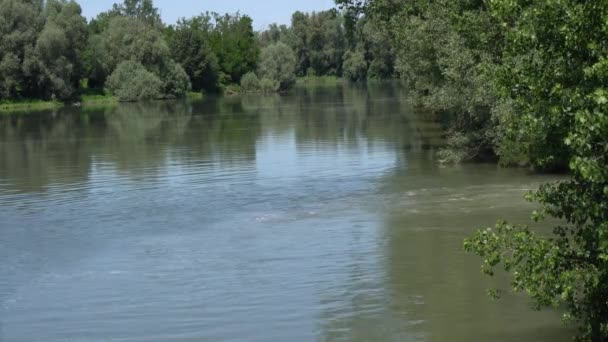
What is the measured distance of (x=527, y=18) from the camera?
1195 cm

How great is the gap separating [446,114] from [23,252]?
33216 millimetres

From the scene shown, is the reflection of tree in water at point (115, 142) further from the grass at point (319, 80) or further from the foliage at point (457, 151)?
the grass at point (319, 80)

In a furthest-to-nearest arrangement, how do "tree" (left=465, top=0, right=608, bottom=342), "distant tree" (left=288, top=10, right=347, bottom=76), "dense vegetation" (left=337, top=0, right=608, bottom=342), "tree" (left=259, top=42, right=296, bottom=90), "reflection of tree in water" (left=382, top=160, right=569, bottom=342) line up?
"distant tree" (left=288, top=10, right=347, bottom=76) → "tree" (left=259, top=42, right=296, bottom=90) → "reflection of tree in water" (left=382, top=160, right=569, bottom=342) → "tree" (left=465, top=0, right=608, bottom=342) → "dense vegetation" (left=337, top=0, right=608, bottom=342)

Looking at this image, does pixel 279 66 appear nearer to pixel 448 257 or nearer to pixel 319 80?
pixel 319 80

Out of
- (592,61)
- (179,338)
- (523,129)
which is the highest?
(592,61)

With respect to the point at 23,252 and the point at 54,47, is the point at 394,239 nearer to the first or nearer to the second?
the point at 23,252

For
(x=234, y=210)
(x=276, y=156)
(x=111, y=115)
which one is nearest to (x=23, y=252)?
(x=234, y=210)

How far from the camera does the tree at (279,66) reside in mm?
126688

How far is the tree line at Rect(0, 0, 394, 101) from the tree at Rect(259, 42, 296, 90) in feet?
0.47

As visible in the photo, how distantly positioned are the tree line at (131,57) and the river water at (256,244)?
30.8m

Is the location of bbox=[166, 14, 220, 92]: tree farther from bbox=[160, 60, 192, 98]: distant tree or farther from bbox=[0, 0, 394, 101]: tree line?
bbox=[160, 60, 192, 98]: distant tree

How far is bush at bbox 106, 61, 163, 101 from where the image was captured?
10381 centimetres

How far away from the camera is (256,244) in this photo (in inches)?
896

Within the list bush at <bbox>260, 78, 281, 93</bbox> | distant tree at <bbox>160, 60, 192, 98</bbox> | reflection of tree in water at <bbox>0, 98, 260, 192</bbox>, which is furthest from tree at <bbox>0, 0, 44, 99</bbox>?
bush at <bbox>260, 78, 281, 93</bbox>
